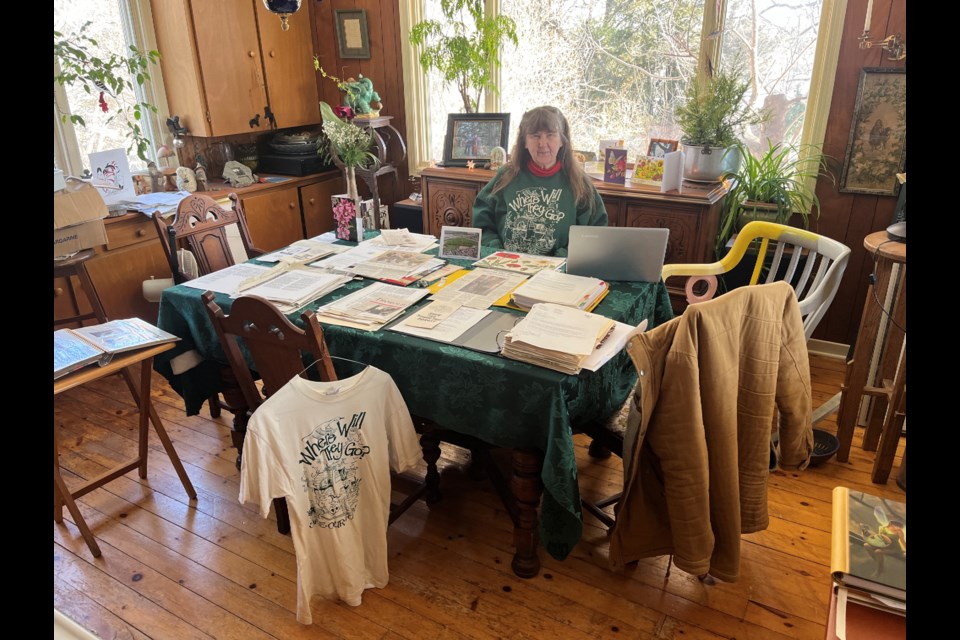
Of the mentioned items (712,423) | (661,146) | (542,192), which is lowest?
(712,423)

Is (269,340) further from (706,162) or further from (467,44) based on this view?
(467,44)

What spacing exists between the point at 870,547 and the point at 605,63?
3.19 m

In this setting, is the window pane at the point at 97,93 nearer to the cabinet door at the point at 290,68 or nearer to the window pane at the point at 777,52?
the cabinet door at the point at 290,68

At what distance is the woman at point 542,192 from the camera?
251 centimetres

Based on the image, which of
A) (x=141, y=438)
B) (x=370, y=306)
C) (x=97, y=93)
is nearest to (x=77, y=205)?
(x=97, y=93)

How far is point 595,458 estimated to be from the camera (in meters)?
2.50

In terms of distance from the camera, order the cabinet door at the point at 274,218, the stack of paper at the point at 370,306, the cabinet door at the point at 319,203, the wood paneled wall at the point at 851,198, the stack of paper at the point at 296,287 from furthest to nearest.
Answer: the cabinet door at the point at 319,203 < the cabinet door at the point at 274,218 < the wood paneled wall at the point at 851,198 < the stack of paper at the point at 296,287 < the stack of paper at the point at 370,306

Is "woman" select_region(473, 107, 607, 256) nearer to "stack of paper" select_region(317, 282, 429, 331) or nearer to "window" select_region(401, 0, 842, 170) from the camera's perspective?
"stack of paper" select_region(317, 282, 429, 331)

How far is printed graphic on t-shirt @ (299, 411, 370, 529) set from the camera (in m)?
1.64

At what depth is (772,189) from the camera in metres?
3.12

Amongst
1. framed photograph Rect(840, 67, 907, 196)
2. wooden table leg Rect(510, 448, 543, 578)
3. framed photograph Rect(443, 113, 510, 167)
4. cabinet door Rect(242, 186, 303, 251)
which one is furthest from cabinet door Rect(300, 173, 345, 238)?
framed photograph Rect(840, 67, 907, 196)

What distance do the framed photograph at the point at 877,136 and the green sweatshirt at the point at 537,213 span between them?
143 cm

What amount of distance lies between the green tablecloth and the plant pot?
1.39 metres

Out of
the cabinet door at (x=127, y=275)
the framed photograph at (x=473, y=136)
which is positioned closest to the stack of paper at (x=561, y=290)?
the framed photograph at (x=473, y=136)
